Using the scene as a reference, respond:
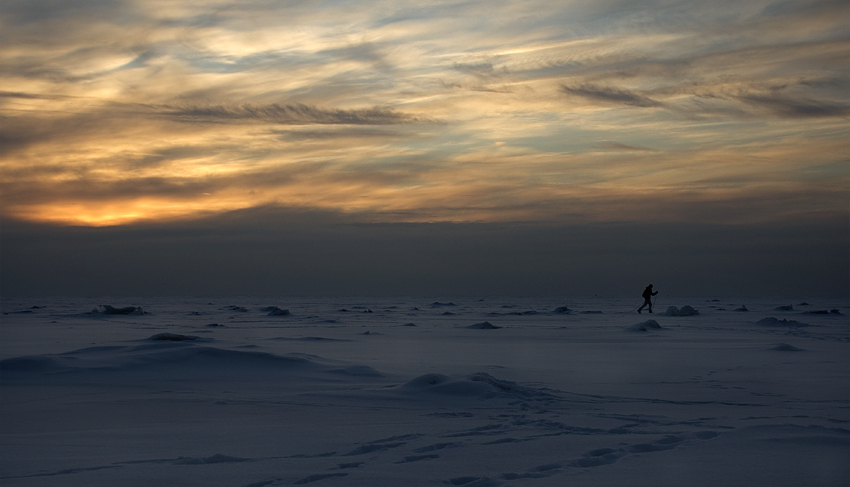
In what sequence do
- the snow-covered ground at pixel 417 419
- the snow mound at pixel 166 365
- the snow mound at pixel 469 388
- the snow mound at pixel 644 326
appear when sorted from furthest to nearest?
the snow mound at pixel 644 326, the snow mound at pixel 166 365, the snow mound at pixel 469 388, the snow-covered ground at pixel 417 419

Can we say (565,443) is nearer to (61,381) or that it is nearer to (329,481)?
(329,481)

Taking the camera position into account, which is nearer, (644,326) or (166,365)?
(166,365)

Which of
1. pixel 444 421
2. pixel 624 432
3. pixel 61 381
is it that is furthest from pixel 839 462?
pixel 61 381

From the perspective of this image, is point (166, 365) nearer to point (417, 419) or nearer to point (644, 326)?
point (417, 419)

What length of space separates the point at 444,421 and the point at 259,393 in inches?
102

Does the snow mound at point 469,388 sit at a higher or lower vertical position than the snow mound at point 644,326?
higher

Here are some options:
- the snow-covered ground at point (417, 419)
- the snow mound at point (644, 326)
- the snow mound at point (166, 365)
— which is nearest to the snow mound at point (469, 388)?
the snow-covered ground at point (417, 419)

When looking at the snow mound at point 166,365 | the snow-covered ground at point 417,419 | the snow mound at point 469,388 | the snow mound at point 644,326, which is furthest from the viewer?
the snow mound at point 644,326

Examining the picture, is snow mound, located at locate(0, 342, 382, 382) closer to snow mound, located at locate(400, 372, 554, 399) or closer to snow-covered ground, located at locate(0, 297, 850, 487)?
snow-covered ground, located at locate(0, 297, 850, 487)

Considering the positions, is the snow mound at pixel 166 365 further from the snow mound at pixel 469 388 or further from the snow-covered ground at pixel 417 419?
A: the snow mound at pixel 469 388

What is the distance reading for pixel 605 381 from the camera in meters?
8.87

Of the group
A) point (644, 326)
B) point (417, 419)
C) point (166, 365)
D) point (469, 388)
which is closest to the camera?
point (417, 419)

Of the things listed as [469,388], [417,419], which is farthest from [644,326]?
[417,419]

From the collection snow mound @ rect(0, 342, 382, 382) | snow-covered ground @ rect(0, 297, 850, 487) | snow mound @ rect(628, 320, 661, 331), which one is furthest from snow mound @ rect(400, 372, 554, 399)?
snow mound @ rect(628, 320, 661, 331)
